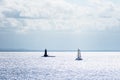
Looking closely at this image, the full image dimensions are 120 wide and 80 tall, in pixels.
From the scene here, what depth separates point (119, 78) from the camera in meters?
110

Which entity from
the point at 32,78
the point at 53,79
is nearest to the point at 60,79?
the point at 53,79

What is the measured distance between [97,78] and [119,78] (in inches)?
259

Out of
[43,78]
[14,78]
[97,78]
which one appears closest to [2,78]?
[14,78]

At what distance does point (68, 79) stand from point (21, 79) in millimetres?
13487

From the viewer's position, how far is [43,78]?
108188mm

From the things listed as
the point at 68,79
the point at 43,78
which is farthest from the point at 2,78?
the point at 68,79

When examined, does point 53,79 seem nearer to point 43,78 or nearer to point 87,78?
point 43,78

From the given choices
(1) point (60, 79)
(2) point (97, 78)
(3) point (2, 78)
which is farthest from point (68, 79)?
(3) point (2, 78)

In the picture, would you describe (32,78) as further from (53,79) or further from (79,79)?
(79,79)

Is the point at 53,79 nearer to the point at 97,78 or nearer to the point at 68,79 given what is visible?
the point at 68,79

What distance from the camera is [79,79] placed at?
348ft

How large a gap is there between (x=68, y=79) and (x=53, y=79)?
14.2 feet

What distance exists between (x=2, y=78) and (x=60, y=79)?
1716cm

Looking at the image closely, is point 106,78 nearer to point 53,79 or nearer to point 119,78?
point 119,78
